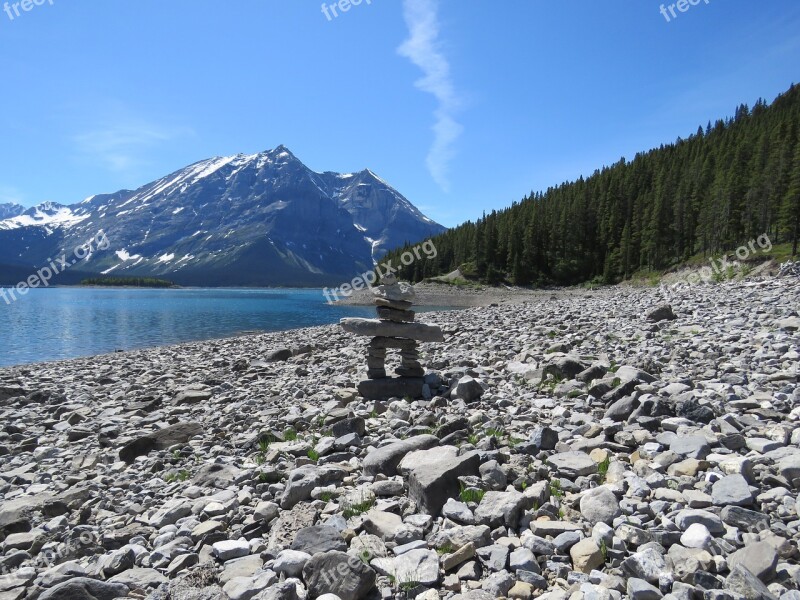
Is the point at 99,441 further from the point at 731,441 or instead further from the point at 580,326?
the point at 580,326

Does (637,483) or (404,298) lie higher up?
(404,298)

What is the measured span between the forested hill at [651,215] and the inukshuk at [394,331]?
56.8 m

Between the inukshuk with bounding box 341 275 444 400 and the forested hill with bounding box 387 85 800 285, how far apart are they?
5676 cm

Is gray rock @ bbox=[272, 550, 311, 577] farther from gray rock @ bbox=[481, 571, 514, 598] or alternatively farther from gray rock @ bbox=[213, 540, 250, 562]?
gray rock @ bbox=[481, 571, 514, 598]

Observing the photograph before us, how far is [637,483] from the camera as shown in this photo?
17.9 feet

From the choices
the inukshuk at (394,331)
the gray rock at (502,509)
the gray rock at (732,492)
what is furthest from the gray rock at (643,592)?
the inukshuk at (394,331)

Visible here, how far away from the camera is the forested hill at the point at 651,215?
66062 millimetres

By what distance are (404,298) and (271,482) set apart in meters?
6.78

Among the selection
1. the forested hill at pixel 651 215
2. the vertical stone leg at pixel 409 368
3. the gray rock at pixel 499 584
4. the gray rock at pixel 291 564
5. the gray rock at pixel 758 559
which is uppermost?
the forested hill at pixel 651 215

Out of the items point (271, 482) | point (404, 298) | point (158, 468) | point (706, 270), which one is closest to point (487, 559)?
point (271, 482)

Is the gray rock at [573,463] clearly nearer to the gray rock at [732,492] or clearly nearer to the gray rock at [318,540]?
the gray rock at [732,492]

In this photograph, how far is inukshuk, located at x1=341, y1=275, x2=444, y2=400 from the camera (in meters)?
12.5

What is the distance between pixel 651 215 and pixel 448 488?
93791 mm

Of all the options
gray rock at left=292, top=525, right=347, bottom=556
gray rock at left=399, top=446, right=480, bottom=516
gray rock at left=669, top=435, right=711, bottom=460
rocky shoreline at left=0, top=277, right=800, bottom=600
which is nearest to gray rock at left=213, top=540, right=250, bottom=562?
rocky shoreline at left=0, top=277, right=800, bottom=600
